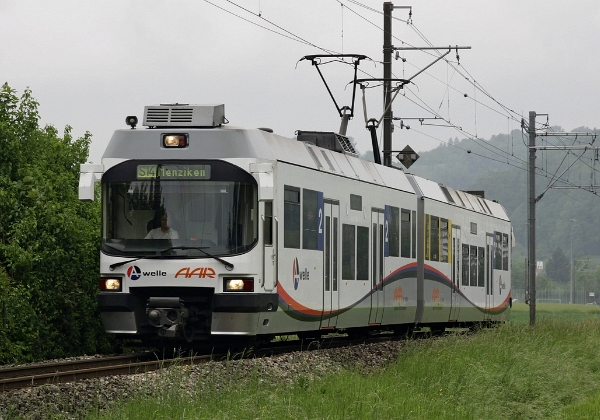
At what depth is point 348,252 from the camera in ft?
61.2

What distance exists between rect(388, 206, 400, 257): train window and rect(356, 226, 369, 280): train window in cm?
149

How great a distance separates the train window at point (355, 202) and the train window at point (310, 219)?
1.69 m

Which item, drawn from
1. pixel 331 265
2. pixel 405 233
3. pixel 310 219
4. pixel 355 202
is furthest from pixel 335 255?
pixel 405 233

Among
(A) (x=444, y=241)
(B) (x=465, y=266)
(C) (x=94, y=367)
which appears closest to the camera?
(C) (x=94, y=367)

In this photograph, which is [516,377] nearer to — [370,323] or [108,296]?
[370,323]

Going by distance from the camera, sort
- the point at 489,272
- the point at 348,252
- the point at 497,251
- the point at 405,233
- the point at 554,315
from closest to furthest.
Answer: the point at 348,252 → the point at 405,233 → the point at 489,272 → the point at 497,251 → the point at 554,315

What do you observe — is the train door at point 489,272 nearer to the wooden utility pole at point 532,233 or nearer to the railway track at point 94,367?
the wooden utility pole at point 532,233

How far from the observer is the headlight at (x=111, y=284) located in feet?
50.3

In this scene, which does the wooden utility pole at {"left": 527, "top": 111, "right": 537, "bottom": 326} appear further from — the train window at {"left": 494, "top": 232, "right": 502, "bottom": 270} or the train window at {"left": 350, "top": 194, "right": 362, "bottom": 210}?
the train window at {"left": 350, "top": 194, "right": 362, "bottom": 210}

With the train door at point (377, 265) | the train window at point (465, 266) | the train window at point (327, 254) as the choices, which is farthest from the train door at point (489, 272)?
the train window at point (327, 254)

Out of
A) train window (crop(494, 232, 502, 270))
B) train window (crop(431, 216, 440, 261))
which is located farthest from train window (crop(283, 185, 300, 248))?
train window (crop(494, 232, 502, 270))

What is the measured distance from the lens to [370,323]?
20094mm

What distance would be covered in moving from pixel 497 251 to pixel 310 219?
1436 centimetres

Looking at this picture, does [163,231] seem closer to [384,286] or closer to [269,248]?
[269,248]
